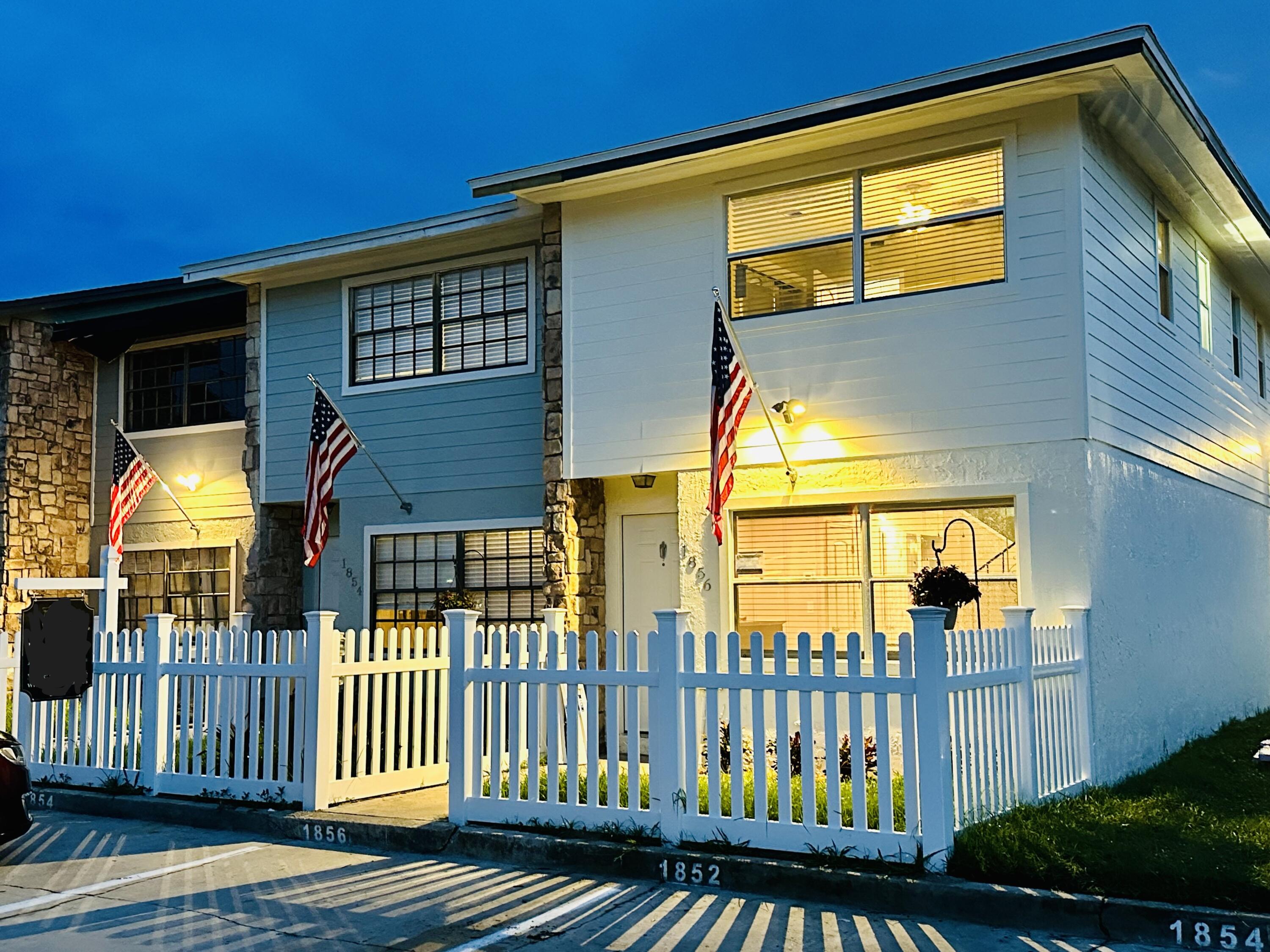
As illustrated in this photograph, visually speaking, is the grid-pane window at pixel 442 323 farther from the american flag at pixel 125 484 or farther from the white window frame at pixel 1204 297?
the white window frame at pixel 1204 297

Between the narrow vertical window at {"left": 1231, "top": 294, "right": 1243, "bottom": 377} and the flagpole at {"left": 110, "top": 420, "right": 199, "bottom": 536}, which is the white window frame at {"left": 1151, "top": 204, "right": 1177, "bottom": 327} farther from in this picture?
the flagpole at {"left": 110, "top": 420, "right": 199, "bottom": 536}

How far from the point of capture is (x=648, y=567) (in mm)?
12516

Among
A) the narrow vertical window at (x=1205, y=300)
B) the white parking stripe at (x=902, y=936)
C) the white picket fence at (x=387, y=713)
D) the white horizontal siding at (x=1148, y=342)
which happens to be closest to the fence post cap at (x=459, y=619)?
the white picket fence at (x=387, y=713)

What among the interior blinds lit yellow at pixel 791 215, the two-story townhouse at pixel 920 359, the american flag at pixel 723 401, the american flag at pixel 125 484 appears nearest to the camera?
the two-story townhouse at pixel 920 359

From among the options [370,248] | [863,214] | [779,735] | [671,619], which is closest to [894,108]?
[863,214]

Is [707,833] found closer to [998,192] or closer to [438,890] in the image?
[438,890]

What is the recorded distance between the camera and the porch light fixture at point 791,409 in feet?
36.0

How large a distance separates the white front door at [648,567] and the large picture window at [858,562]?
3.84 feet

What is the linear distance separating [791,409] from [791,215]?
5.73 ft

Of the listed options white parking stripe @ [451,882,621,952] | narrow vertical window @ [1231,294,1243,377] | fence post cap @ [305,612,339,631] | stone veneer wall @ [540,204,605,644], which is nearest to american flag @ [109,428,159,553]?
stone veneer wall @ [540,204,605,644]

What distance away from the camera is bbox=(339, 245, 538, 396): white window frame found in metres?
13.3

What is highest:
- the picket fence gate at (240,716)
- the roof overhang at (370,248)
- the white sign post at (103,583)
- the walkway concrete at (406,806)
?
the roof overhang at (370,248)

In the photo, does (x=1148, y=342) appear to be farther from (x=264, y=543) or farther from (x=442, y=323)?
(x=264, y=543)

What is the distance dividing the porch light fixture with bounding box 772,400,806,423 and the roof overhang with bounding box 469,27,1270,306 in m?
2.17
